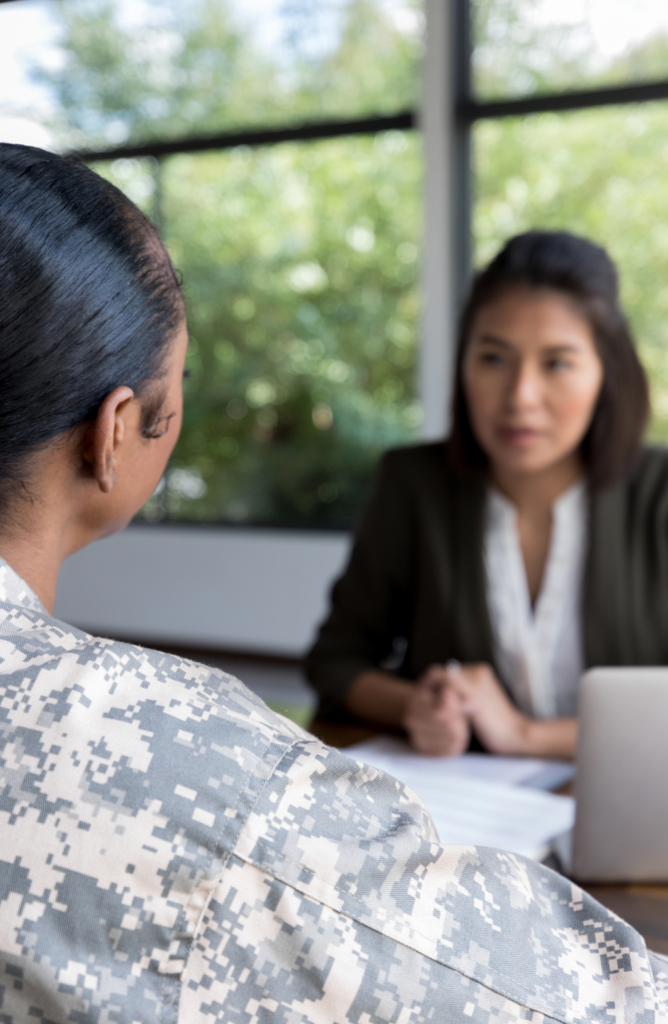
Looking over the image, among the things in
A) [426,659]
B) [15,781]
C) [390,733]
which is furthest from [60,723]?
[426,659]

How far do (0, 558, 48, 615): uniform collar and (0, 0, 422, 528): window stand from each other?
4017 millimetres

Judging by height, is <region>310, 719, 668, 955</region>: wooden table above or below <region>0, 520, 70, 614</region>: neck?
below

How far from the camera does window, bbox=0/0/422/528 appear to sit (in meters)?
4.52

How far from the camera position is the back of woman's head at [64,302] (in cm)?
58

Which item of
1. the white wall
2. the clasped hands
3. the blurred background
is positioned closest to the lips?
Answer: the clasped hands

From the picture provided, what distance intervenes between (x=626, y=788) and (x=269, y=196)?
420 cm

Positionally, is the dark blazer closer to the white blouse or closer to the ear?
the white blouse

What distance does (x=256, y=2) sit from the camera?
15.0ft

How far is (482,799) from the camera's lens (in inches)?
45.1

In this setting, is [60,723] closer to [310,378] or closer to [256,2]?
[310,378]

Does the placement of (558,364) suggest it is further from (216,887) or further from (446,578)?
(216,887)

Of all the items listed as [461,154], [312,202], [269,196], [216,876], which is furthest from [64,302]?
[269,196]

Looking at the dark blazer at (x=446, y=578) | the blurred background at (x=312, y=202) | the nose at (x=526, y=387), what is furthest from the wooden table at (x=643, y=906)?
the blurred background at (x=312, y=202)

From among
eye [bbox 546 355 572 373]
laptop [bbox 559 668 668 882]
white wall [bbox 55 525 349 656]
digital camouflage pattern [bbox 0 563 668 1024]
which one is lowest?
white wall [bbox 55 525 349 656]
